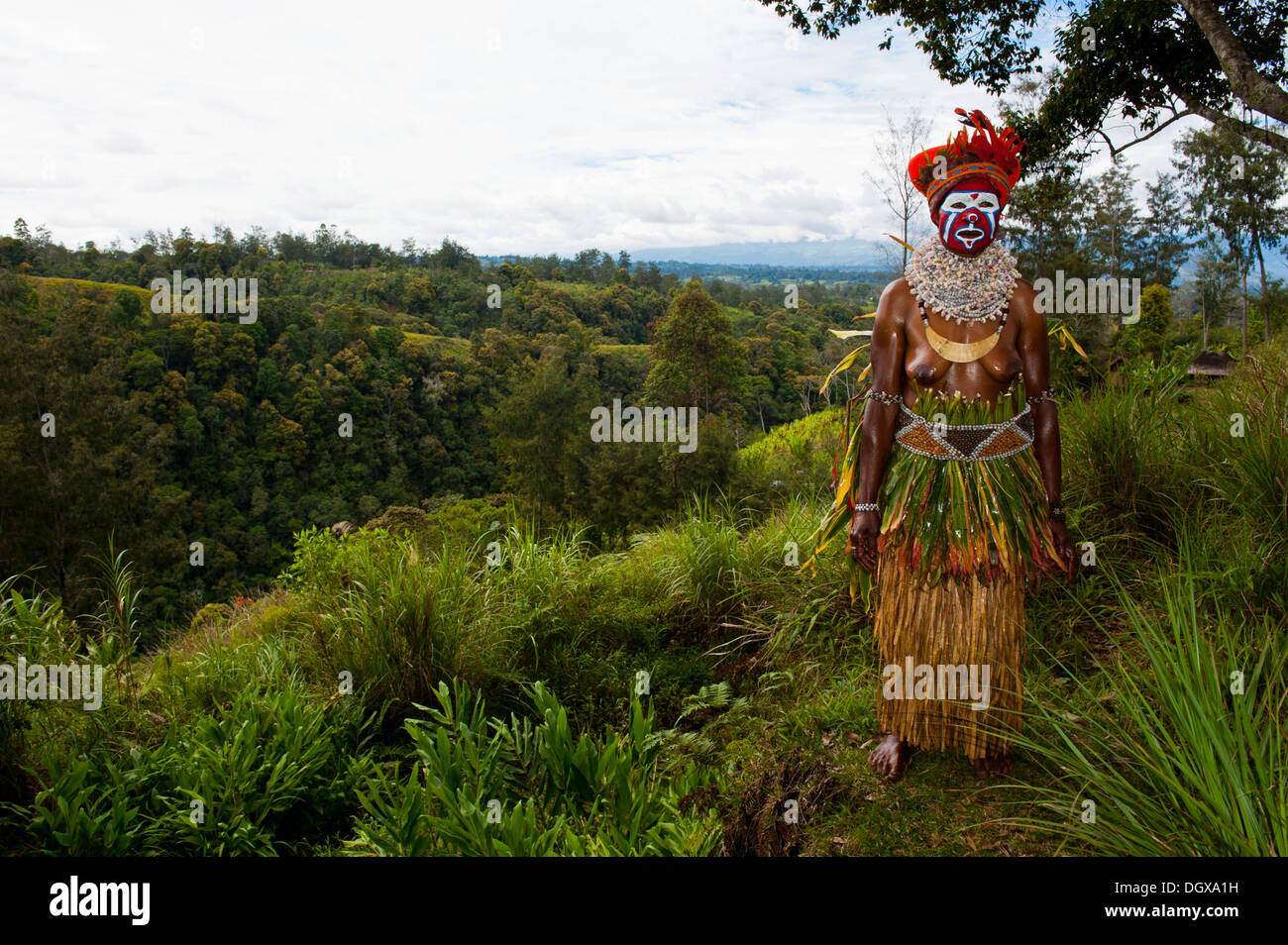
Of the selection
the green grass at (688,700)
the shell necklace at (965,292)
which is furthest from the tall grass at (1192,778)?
the shell necklace at (965,292)

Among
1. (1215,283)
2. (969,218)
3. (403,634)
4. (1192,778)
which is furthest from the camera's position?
(1215,283)

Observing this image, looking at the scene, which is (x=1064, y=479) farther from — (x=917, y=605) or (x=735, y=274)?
(x=735, y=274)

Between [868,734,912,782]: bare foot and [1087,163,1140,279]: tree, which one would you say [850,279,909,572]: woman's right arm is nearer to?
[868,734,912,782]: bare foot

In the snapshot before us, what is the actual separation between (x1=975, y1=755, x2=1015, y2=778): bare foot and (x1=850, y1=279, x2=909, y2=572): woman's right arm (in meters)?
0.91

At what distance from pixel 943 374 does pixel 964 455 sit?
11.8 inches

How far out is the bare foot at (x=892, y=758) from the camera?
2973mm

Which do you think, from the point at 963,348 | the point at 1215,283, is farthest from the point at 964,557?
the point at 1215,283

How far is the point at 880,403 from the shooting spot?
2871 millimetres

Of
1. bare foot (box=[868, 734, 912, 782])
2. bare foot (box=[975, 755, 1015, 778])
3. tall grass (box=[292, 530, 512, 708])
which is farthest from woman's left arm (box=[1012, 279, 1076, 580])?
tall grass (box=[292, 530, 512, 708])

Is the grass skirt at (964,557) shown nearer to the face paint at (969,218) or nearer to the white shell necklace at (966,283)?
the white shell necklace at (966,283)

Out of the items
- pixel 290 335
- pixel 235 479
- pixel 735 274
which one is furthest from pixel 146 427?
pixel 735 274

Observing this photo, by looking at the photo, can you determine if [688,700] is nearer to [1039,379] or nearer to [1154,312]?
[1039,379]

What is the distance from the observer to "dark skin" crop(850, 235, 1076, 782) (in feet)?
9.21
